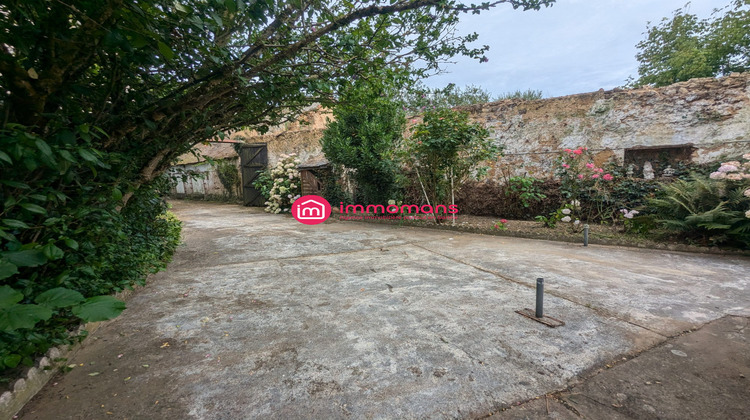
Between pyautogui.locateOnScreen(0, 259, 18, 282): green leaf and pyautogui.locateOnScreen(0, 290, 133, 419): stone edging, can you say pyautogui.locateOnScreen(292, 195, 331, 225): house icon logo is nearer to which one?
pyautogui.locateOnScreen(0, 290, 133, 419): stone edging

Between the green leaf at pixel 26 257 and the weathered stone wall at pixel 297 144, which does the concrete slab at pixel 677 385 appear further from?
the weathered stone wall at pixel 297 144

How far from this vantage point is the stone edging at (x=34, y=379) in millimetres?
1333

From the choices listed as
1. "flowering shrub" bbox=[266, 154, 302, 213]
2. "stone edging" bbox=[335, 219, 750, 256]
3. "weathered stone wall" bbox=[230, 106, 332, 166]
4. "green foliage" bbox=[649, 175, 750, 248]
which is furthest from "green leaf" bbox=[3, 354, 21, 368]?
"weathered stone wall" bbox=[230, 106, 332, 166]

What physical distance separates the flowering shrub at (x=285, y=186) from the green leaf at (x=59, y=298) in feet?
28.1

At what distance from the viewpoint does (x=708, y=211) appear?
414cm

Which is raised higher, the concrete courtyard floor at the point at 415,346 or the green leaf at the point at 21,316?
the green leaf at the point at 21,316

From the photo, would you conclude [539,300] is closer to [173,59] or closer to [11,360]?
[173,59]

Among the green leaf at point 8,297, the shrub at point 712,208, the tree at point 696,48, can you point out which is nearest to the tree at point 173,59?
the green leaf at point 8,297

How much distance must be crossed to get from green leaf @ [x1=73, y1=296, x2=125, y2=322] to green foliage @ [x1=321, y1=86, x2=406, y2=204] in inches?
239

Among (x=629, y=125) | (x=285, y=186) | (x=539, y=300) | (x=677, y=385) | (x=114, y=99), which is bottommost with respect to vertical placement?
(x=677, y=385)

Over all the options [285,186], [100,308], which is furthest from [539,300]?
[285,186]

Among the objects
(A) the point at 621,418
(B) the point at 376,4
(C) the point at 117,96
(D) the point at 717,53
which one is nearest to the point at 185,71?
(C) the point at 117,96

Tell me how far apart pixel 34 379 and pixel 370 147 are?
255 inches

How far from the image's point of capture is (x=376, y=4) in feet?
6.59
